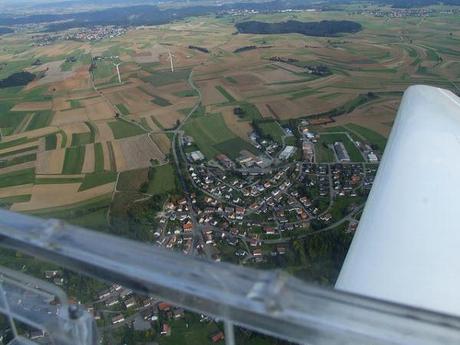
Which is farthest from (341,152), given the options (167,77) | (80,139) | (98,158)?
(167,77)

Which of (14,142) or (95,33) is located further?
(95,33)

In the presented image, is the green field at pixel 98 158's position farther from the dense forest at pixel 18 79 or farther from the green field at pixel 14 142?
the dense forest at pixel 18 79

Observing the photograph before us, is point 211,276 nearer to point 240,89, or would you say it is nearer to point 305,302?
point 305,302

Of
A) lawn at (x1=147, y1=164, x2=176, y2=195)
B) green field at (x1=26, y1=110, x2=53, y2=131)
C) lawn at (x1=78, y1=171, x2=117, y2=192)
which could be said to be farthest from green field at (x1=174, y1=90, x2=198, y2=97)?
lawn at (x1=78, y1=171, x2=117, y2=192)

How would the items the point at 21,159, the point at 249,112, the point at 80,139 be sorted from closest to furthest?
the point at 21,159 → the point at 80,139 → the point at 249,112

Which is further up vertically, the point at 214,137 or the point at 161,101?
the point at 214,137

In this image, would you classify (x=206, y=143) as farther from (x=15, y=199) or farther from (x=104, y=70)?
(x=104, y=70)

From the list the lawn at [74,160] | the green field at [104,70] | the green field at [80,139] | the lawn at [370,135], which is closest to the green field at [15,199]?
the lawn at [74,160]

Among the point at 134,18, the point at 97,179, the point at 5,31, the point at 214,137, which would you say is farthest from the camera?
the point at 134,18
